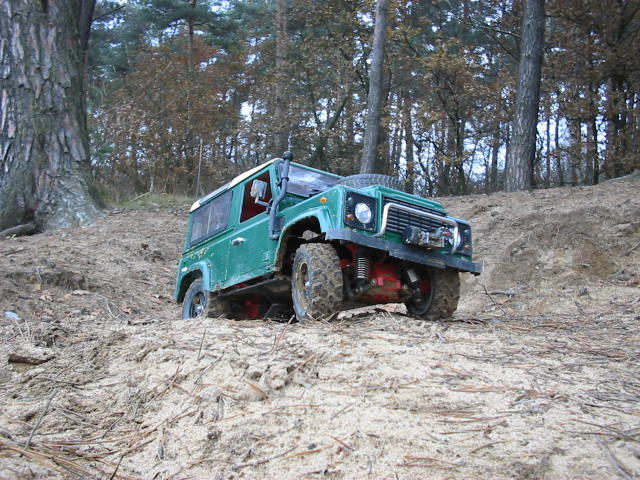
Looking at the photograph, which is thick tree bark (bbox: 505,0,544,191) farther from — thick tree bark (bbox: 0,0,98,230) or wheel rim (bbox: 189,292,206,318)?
thick tree bark (bbox: 0,0,98,230)

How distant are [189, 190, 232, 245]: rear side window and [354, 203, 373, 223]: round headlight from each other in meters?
2.50

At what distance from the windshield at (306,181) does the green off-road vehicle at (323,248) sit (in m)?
0.01

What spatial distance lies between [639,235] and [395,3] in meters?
12.5

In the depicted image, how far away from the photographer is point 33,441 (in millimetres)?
2916

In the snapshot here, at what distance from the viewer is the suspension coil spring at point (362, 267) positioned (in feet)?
17.8

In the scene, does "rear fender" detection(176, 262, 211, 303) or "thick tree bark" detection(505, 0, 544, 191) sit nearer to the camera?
"rear fender" detection(176, 262, 211, 303)

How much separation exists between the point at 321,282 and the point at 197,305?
10.2 feet

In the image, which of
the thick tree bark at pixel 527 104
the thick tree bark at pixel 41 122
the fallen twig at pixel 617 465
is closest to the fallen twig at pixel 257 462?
the fallen twig at pixel 617 465

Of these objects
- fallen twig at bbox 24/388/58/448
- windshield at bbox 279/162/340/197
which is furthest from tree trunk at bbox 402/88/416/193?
fallen twig at bbox 24/388/58/448

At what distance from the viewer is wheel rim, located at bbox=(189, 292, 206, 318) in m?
7.67

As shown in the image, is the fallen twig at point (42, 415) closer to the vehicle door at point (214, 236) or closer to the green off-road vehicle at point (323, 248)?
the green off-road vehicle at point (323, 248)

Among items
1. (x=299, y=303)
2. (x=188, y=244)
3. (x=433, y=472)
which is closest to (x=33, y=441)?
(x=433, y=472)

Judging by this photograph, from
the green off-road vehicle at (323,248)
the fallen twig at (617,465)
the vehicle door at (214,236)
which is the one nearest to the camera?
the fallen twig at (617,465)

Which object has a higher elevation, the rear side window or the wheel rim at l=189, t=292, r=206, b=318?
the rear side window
